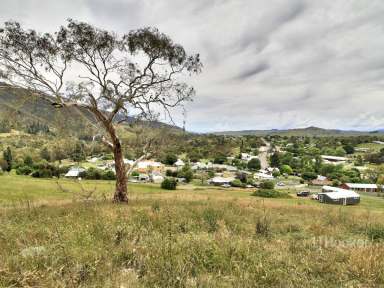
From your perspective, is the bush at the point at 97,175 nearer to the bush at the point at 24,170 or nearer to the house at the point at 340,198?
the bush at the point at 24,170

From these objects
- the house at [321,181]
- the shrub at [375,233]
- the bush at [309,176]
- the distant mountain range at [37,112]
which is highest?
the distant mountain range at [37,112]

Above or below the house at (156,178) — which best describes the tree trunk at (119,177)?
above

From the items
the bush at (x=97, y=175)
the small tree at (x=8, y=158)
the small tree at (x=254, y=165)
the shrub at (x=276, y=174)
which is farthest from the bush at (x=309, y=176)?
the small tree at (x=8, y=158)

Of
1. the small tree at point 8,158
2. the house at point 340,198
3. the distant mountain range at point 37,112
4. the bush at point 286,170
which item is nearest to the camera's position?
the distant mountain range at point 37,112

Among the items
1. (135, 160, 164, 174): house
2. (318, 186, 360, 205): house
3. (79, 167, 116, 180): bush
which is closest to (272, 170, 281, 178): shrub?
(135, 160, 164, 174): house

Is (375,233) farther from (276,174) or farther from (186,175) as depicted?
(276,174)

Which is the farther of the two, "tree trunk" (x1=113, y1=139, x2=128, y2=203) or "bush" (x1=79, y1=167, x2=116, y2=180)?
"bush" (x1=79, y1=167, x2=116, y2=180)

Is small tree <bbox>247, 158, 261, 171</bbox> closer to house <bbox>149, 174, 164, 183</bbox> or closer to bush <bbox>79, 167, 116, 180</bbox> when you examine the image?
house <bbox>149, 174, 164, 183</bbox>

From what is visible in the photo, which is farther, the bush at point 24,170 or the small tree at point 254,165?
the small tree at point 254,165

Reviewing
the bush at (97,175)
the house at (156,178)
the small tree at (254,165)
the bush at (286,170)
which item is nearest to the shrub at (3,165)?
the bush at (97,175)

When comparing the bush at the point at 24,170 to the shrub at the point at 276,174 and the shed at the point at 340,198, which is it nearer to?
the shed at the point at 340,198

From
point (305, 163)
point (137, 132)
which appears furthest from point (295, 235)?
point (305, 163)

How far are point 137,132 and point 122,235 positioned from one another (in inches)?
594

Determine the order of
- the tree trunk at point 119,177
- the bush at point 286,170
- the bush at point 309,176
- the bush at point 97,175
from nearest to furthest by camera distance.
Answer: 1. the tree trunk at point 119,177
2. the bush at point 97,175
3. the bush at point 309,176
4. the bush at point 286,170
